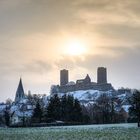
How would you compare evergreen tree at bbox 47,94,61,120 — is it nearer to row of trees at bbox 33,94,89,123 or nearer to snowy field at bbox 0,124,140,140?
row of trees at bbox 33,94,89,123

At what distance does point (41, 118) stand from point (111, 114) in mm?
31864

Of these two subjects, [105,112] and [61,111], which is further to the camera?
[105,112]

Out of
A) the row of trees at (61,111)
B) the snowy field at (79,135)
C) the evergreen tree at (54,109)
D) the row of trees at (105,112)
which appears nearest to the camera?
the snowy field at (79,135)

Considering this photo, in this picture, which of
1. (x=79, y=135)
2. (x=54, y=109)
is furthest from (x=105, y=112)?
(x=79, y=135)

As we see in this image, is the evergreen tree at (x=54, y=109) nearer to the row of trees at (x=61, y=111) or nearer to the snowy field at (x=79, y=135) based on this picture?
the row of trees at (x=61, y=111)

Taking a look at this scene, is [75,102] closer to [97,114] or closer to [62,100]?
[62,100]

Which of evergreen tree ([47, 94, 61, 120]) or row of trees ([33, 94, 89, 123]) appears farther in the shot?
evergreen tree ([47, 94, 61, 120])

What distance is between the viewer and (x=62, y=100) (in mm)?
143625

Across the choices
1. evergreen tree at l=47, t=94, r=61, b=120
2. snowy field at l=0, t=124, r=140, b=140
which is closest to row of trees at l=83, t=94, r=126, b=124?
evergreen tree at l=47, t=94, r=61, b=120

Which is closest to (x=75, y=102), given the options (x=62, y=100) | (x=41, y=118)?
(x=62, y=100)

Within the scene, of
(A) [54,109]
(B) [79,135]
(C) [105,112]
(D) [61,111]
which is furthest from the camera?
(C) [105,112]

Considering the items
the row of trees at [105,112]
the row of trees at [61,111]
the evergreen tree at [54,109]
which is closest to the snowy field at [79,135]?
the row of trees at [61,111]

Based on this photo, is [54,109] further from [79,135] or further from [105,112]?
[79,135]

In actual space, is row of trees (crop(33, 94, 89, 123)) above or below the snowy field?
above
